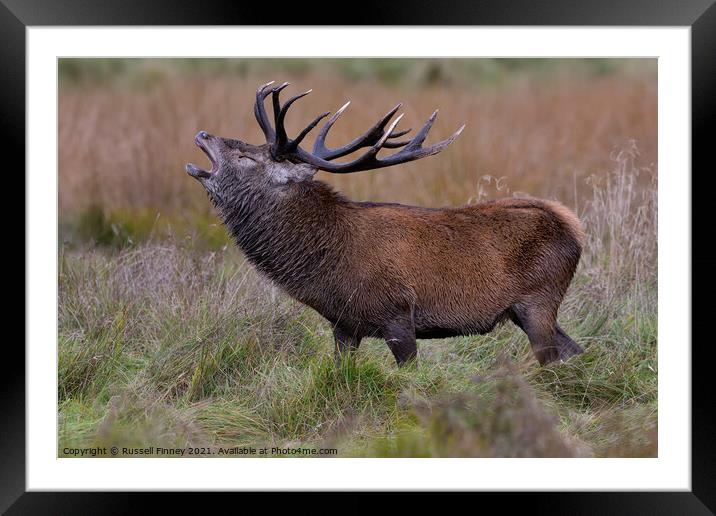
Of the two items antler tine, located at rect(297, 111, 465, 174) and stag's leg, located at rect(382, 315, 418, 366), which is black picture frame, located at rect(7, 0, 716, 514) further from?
stag's leg, located at rect(382, 315, 418, 366)

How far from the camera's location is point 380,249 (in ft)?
23.1

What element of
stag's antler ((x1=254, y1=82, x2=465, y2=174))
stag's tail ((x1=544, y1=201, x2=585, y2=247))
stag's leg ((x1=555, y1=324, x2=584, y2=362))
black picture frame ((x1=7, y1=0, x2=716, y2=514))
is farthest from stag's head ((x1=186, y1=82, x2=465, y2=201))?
stag's leg ((x1=555, y1=324, x2=584, y2=362))

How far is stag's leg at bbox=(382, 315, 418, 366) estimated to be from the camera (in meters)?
6.92

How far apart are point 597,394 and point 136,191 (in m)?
6.98

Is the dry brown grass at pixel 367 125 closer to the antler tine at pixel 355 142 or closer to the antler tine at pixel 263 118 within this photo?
the antler tine at pixel 355 142

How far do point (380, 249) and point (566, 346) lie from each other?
163 centimetres

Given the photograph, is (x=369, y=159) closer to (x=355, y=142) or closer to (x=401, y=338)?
(x=355, y=142)

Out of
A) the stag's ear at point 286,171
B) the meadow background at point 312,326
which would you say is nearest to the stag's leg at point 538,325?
the meadow background at point 312,326

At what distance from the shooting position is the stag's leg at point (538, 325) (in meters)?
7.18

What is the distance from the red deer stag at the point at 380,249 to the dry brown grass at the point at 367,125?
3.76m

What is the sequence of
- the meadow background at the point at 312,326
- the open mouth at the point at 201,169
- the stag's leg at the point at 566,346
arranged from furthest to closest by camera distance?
1. the stag's leg at the point at 566,346
2. the open mouth at the point at 201,169
3. the meadow background at the point at 312,326
